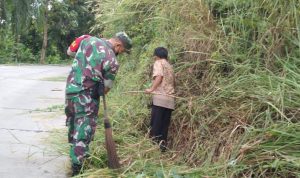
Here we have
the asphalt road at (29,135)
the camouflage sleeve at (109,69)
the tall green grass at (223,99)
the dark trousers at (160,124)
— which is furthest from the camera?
the dark trousers at (160,124)

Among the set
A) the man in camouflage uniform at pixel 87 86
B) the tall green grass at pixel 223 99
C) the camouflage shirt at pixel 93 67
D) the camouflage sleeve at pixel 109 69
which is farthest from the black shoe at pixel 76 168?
the camouflage sleeve at pixel 109 69

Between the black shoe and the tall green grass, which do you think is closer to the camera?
the tall green grass

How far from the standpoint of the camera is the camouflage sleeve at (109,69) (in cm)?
428

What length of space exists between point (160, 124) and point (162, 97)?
0.32 meters

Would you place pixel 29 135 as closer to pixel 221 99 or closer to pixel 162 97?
pixel 162 97

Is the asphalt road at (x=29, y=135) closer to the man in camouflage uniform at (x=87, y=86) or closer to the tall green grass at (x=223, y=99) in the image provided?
the man in camouflage uniform at (x=87, y=86)

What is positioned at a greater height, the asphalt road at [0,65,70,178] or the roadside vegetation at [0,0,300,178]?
the roadside vegetation at [0,0,300,178]

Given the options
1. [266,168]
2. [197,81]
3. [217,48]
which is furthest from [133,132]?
[266,168]

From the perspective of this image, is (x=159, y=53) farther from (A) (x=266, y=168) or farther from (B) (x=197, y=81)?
(A) (x=266, y=168)

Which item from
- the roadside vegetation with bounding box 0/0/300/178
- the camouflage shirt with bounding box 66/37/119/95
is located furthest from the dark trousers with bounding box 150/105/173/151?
the camouflage shirt with bounding box 66/37/119/95

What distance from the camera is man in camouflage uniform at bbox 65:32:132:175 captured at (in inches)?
169

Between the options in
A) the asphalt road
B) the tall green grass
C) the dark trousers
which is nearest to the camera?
the tall green grass

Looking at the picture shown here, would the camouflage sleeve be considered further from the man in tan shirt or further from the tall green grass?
the man in tan shirt

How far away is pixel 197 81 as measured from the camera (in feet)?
17.9
